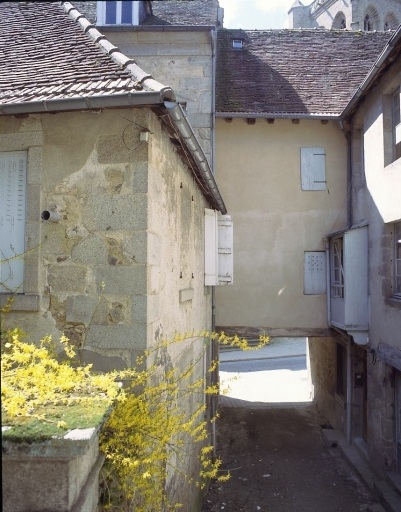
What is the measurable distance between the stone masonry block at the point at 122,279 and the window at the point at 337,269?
6.63 meters

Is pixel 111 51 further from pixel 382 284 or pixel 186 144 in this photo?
pixel 382 284

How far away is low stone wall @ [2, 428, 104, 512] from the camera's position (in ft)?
7.43

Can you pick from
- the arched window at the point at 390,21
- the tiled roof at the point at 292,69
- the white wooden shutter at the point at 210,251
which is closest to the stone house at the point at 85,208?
the white wooden shutter at the point at 210,251

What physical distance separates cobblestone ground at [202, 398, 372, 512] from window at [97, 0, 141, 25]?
9.66 meters

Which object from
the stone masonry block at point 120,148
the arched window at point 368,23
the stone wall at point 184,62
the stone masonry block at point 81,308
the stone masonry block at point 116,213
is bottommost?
the stone masonry block at point 81,308

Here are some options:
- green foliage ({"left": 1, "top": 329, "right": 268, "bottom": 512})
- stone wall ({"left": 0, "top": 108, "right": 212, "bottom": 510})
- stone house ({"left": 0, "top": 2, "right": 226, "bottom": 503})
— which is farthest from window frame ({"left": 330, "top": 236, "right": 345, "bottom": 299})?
stone wall ({"left": 0, "top": 108, "right": 212, "bottom": 510})

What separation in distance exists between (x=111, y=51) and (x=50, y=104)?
1268mm

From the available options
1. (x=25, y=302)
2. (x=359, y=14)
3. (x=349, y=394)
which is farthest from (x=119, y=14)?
(x=359, y=14)

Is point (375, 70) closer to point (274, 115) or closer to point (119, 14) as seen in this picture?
point (274, 115)

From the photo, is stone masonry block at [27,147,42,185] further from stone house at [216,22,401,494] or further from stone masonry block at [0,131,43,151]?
stone house at [216,22,401,494]

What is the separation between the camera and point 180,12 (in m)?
11.4

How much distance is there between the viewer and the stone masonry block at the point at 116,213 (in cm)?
368

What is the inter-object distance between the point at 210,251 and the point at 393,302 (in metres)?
3.15

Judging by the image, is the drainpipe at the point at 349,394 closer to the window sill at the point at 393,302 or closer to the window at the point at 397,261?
the window sill at the point at 393,302
